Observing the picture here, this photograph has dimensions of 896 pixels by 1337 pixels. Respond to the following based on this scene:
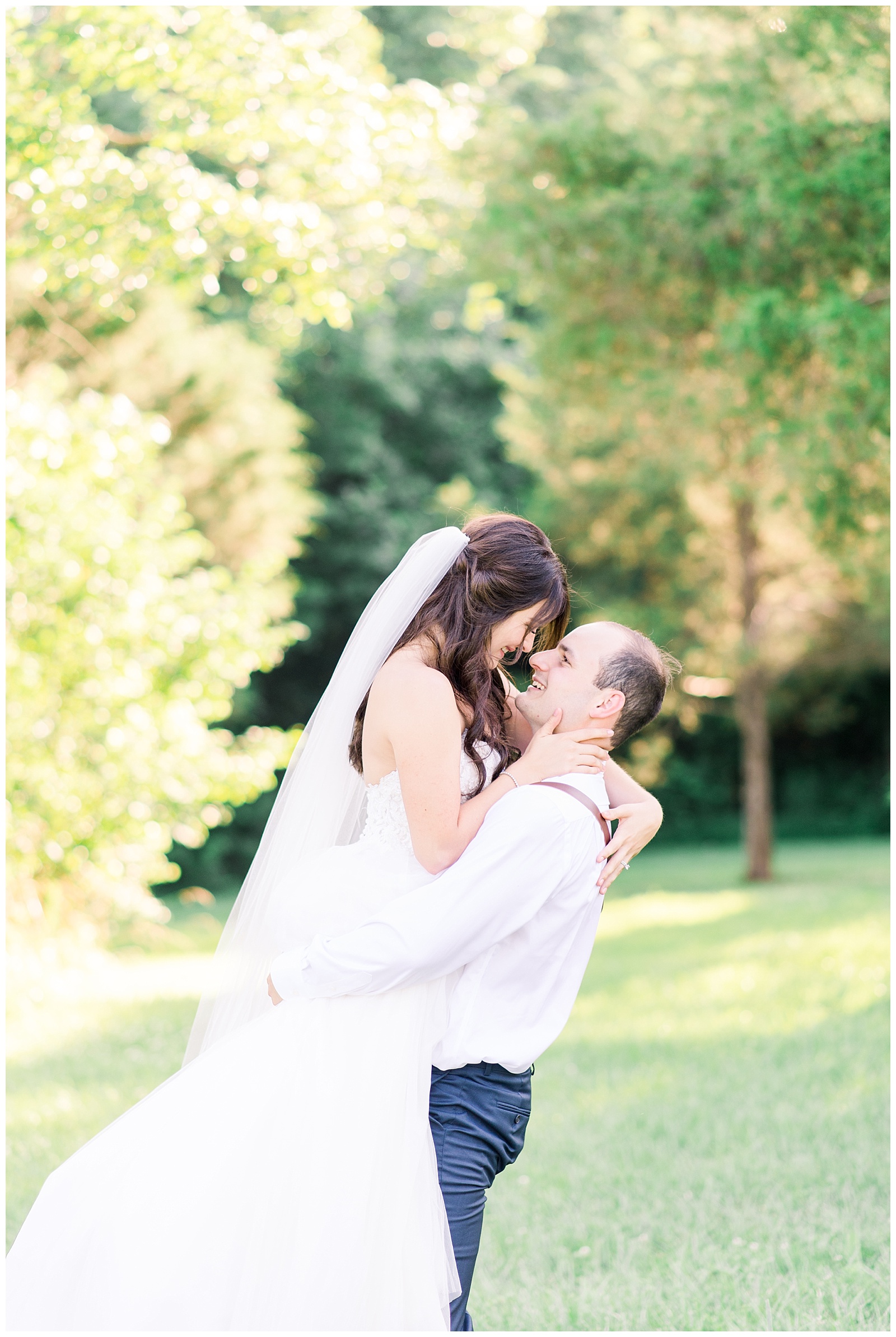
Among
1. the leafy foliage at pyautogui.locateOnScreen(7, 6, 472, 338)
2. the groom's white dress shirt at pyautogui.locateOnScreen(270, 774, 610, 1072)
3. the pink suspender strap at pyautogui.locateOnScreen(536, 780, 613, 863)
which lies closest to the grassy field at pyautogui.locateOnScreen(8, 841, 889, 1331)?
Result: the groom's white dress shirt at pyautogui.locateOnScreen(270, 774, 610, 1072)

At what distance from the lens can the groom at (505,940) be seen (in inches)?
93.5

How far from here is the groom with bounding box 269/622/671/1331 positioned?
7.79 ft

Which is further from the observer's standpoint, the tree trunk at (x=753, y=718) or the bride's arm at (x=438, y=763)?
the tree trunk at (x=753, y=718)

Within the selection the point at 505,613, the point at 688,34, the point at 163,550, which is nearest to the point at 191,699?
the point at 163,550

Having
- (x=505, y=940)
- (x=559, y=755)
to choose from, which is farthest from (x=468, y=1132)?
(x=559, y=755)

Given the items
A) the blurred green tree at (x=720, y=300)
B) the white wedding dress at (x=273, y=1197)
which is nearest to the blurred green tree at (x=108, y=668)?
the blurred green tree at (x=720, y=300)

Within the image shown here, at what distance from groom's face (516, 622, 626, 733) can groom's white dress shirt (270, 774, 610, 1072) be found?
153 millimetres

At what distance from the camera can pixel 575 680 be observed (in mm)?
2617

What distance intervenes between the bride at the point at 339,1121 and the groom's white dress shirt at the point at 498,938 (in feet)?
0.23

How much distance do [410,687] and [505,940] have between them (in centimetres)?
58

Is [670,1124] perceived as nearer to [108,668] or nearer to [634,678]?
[634,678]

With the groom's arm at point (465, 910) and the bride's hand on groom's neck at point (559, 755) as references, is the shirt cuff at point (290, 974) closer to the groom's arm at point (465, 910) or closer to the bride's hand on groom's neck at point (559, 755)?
the groom's arm at point (465, 910)

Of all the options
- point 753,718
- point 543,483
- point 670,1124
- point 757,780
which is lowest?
point 757,780

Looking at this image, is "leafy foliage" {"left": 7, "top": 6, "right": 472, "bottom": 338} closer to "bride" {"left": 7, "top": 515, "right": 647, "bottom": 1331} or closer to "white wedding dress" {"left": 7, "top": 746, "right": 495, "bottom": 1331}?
"bride" {"left": 7, "top": 515, "right": 647, "bottom": 1331}
